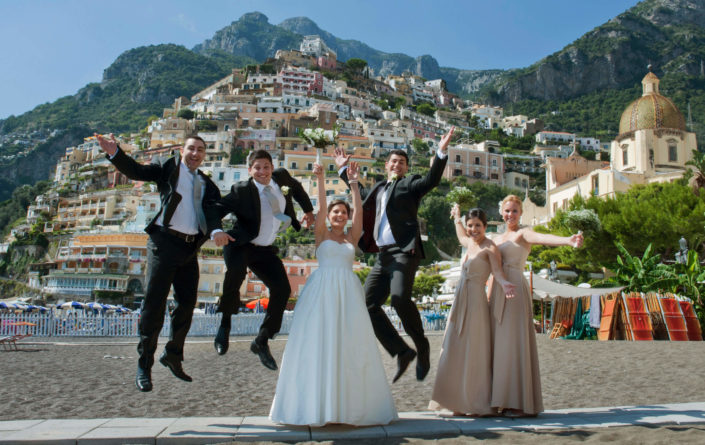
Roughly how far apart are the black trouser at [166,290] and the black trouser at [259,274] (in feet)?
1.03

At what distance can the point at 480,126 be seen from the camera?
445 ft

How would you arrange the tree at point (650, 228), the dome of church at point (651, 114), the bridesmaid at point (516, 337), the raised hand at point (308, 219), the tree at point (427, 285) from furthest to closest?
1. the dome of church at point (651, 114)
2. the tree at point (427, 285)
3. the tree at point (650, 228)
4. the raised hand at point (308, 219)
5. the bridesmaid at point (516, 337)

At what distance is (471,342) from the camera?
5.21 meters

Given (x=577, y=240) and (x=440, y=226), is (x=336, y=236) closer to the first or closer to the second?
(x=577, y=240)

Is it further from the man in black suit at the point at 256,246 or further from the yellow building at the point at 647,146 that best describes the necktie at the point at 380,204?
the yellow building at the point at 647,146

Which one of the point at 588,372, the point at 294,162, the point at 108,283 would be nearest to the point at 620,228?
the point at 588,372

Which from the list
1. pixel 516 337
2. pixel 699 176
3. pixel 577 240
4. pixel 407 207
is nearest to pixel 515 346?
pixel 516 337

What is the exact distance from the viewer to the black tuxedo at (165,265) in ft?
16.0

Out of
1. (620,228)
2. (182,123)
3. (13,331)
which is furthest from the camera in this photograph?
(182,123)

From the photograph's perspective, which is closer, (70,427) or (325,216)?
(70,427)

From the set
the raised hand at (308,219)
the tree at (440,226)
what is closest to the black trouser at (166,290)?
the raised hand at (308,219)

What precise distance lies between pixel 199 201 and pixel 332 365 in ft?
6.74

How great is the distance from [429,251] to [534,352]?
60.1 metres

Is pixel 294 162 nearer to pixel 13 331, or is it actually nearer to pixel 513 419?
pixel 13 331
